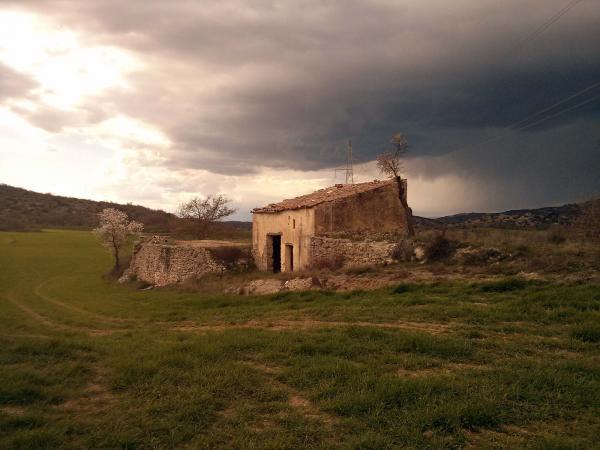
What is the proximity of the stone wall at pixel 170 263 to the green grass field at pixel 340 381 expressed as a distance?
12.9 meters

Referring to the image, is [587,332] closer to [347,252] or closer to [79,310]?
[347,252]

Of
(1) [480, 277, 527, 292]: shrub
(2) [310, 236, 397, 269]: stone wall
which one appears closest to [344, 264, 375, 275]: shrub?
(2) [310, 236, 397, 269]: stone wall

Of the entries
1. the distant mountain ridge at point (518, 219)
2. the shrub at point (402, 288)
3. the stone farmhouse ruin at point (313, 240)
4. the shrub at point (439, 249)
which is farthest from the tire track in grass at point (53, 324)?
the distant mountain ridge at point (518, 219)

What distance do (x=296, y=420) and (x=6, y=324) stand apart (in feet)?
38.0

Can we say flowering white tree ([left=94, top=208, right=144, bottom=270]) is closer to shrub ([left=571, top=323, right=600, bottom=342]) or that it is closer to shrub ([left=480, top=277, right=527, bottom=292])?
shrub ([left=480, top=277, right=527, bottom=292])

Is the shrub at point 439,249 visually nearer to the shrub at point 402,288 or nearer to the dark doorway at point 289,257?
the shrub at point 402,288

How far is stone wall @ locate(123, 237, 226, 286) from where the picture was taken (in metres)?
22.8

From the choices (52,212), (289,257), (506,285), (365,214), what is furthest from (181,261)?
(52,212)

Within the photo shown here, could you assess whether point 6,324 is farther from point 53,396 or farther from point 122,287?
point 122,287

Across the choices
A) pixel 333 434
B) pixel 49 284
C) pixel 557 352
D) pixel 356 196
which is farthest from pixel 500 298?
pixel 49 284

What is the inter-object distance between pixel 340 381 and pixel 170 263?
2049 centimetres

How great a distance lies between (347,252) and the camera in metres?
17.8

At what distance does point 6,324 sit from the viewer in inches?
505

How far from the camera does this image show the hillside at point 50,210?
79800 millimetres
